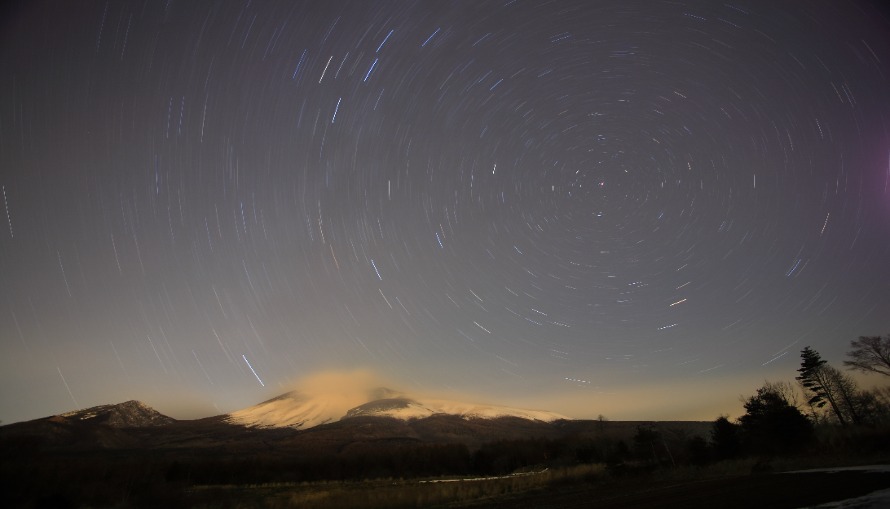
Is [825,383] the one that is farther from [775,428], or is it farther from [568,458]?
[568,458]

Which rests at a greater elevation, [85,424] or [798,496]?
[85,424]

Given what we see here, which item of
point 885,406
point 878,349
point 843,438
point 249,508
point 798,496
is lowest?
point 249,508

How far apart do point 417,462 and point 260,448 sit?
267ft

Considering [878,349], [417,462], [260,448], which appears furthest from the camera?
[260,448]

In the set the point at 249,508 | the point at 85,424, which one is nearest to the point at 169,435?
the point at 85,424

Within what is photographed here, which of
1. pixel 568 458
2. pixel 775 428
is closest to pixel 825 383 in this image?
pixel 775 428

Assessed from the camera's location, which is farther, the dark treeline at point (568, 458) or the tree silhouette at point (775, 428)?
the tree silhouette at point (775, 428)

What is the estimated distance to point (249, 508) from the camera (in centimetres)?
3088

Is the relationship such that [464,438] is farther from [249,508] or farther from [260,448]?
[249,508]

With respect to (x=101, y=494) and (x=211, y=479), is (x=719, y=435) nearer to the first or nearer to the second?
(x=101, y=494)

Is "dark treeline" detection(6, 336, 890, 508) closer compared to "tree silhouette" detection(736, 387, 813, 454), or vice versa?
"dark treeline" detection(6, 336, 890, 508)

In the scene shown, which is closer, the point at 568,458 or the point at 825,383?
the point at 825,383

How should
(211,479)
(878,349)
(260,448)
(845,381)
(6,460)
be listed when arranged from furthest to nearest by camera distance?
(260,448) < (211,479) < (845,381) < (878,349) < (6,460)

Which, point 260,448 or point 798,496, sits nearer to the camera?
point 798,496
